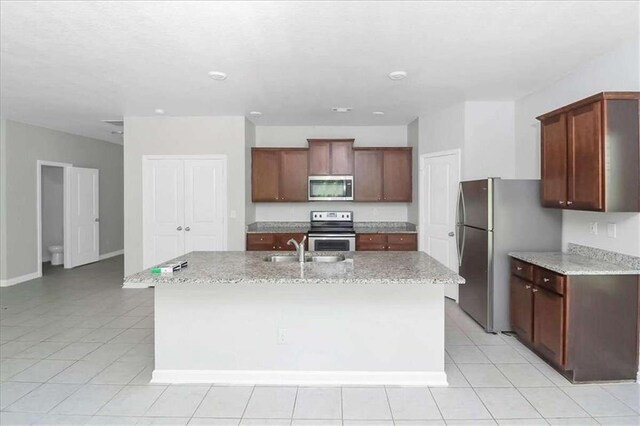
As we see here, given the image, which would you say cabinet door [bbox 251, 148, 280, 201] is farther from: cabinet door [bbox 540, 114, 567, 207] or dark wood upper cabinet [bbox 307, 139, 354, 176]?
cabinet door [bbox 540, 114, 567, 207]

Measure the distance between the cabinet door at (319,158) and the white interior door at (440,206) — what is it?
1.45 meters

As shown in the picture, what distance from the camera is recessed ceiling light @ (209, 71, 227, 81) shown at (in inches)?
138

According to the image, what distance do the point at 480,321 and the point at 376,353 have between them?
1.71 metres

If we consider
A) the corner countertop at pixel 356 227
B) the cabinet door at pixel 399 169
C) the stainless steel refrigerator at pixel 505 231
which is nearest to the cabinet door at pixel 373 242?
the corner countertop at pixel 356 227

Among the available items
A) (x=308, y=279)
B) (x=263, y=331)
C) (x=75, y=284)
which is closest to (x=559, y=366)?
(x=308, y=279)

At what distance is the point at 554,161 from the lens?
321 cm

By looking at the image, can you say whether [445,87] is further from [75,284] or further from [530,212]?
[75,284]

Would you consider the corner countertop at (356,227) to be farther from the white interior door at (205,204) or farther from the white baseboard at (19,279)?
the white baseboard at (19,279)

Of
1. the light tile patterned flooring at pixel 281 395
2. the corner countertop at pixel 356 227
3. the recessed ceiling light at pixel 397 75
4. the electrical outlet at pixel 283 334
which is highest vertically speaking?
the recessed ceiling light at pixel 397 75

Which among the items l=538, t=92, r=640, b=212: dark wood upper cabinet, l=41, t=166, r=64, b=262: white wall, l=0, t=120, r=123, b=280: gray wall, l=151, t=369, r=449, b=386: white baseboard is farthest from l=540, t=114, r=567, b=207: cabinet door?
l=41, t=166, r=64, b=262: white wall

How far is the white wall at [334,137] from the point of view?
20.0ft

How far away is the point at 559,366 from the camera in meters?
2.81

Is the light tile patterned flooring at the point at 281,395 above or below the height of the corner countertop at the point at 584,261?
below

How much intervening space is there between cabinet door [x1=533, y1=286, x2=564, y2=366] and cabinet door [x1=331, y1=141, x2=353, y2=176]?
3265 millimetres
